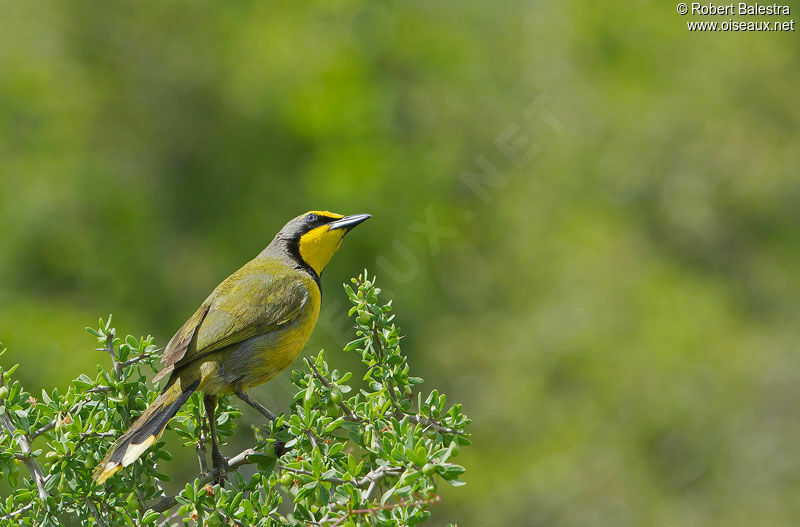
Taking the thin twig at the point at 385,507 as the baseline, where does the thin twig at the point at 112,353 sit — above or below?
above

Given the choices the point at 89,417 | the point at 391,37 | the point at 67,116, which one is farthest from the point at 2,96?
the point at 89,417

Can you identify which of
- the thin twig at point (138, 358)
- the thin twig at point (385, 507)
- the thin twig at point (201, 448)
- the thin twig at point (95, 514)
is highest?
the thin twig at point (138, 358)

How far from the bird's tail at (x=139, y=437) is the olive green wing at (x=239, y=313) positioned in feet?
1.39

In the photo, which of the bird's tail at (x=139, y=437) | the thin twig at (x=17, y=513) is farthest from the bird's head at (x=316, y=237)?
the thin twig at (x=17, y=513)

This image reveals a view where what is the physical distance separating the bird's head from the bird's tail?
59.3 inches

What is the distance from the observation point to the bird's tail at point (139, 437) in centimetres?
267

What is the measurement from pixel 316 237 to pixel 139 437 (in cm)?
188

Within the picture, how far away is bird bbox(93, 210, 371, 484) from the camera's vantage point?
336 centimetres

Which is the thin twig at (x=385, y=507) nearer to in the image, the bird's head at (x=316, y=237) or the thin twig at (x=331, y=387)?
the thin twig at (x=331, y=387)

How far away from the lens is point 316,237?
4.48 m

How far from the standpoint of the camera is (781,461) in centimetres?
1281

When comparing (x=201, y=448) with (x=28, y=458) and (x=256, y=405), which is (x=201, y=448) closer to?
(x=256, y=405)

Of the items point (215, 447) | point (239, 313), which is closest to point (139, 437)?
point (215, 447)

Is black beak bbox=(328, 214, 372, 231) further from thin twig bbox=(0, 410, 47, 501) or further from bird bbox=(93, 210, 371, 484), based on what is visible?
thin twig bbox=(0, 410, 47, 501)
